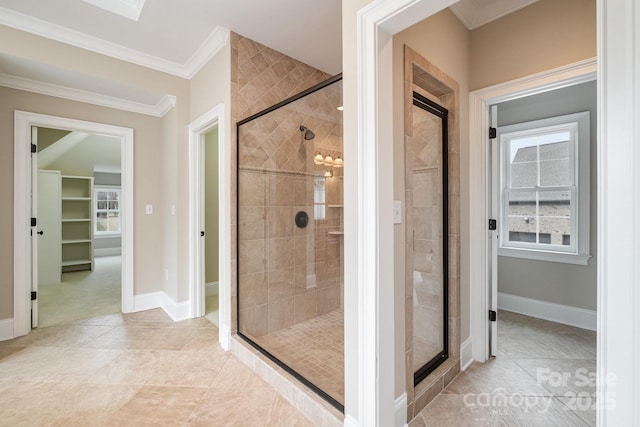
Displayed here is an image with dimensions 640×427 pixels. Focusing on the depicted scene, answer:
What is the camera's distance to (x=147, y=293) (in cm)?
341

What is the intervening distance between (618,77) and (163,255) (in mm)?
3937

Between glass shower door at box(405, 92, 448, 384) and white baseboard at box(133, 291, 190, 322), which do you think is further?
white baseboard at box(133, 291, 190, 322)

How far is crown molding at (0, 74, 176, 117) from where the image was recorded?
269 centimetres

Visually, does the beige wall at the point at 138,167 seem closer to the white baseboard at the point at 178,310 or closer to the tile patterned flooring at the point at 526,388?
the white baseboard at the point at 178,310

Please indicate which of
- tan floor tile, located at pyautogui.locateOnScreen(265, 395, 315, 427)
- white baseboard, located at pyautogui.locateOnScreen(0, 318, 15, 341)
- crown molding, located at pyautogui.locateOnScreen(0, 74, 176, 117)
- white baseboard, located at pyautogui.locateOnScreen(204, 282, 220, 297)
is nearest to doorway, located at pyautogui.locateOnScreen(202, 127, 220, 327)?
white baseboard, located at pyautogui.locateOnScreen(204, 282, 220, 297)

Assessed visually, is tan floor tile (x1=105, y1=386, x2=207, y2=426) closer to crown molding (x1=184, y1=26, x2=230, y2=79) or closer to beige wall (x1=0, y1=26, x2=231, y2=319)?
beige wall (x1=0, y1=26, x2=231, y2=319)

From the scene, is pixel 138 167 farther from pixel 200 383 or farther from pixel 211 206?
pixel 200 383

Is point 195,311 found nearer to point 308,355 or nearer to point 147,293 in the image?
point 147,293

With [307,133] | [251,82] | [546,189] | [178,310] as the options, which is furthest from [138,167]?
[546,189]

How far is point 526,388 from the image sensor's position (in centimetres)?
193

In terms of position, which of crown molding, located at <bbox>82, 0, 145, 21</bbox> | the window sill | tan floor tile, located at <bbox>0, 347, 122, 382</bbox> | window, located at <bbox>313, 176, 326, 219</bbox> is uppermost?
crown molding, located at <bbox>82, 0, 145, 21</bbox>

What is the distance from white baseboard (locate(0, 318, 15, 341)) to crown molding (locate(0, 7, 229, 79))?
99.9 inches

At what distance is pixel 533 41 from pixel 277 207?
7.51 ft

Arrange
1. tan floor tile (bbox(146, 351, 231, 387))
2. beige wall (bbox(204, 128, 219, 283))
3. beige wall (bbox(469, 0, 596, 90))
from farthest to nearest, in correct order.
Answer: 1. beige wall (bbox(204, 128, 219, 283))
2. tan floor tile (bbox(146, 351, 231, 387))
3. beige wall (bbox(469, 0, 596, 90))
